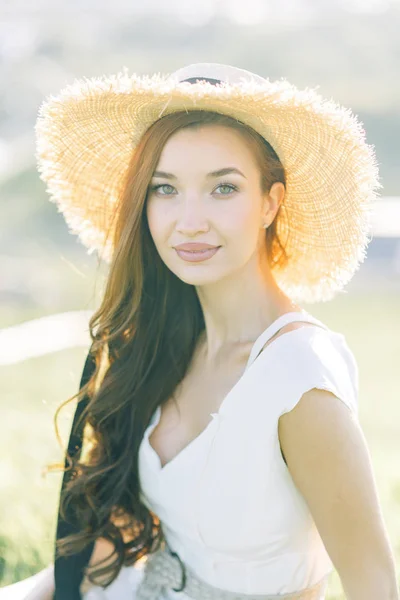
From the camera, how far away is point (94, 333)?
9.01ft

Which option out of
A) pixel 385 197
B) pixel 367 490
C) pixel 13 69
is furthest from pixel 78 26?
pixel 367 490

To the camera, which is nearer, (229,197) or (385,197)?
(229,197)

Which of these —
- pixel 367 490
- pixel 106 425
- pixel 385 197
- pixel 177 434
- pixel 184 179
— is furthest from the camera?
pixel 385 197

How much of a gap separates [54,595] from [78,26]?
15296 millimetres

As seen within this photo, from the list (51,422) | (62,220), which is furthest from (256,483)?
(62,220)

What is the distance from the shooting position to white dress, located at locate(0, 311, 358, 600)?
2021 millimetres

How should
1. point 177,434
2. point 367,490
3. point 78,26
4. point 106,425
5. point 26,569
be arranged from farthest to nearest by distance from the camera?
point 78,26 < point 26,569 < point 106,425 < point 177,434 < point 367,490

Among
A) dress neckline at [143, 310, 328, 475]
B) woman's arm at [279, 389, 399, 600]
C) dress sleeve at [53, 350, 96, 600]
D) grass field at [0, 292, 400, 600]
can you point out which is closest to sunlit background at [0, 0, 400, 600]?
grass field at [0, 292, 400, 600]

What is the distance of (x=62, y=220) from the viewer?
11.7 m

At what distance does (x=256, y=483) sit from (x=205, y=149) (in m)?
0.92

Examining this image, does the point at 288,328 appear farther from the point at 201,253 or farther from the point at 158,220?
the point at 158,220

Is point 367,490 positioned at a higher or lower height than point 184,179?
lower

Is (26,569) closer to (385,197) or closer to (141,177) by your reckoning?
(141,177)

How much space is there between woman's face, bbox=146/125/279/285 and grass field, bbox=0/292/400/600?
994mm
